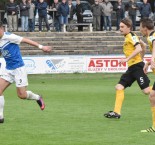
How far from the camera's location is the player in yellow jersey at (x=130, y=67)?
1503 centimetres

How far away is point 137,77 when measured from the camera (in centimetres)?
1527

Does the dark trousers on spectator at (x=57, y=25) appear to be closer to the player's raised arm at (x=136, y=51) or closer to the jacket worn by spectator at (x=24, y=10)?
the jacket worn by spectator at (x=24, y=10)

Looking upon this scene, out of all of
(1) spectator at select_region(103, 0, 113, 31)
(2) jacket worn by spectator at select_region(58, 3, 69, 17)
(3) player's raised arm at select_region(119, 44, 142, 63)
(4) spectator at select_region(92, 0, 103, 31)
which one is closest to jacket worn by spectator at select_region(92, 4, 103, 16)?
(4) spectator at select_region(92, 0, 103, 31)

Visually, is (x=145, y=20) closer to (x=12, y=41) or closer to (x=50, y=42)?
(x=12, y=41)

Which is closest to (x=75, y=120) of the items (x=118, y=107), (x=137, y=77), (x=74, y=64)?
(x=118, y=107)

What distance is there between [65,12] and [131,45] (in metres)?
23.8

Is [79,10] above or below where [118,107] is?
below

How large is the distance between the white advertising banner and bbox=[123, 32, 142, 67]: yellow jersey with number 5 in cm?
1719

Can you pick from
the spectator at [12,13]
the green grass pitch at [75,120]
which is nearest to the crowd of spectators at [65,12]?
the spectator at [12,13]

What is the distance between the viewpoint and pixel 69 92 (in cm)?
2375

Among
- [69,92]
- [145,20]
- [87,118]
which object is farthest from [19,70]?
[69,92]

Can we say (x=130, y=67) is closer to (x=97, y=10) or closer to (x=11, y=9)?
(x=11, y=9)

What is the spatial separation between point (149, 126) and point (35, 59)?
19.0m

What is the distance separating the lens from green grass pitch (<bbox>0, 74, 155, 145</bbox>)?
12.0 m
